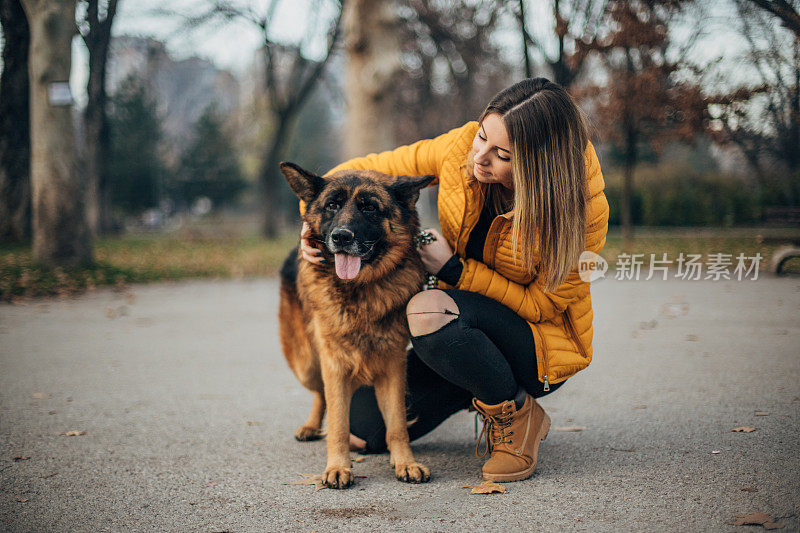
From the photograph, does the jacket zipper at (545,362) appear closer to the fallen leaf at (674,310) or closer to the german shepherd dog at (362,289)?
the german shepherd dog at (362,289)

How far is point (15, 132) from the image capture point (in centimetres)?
1329

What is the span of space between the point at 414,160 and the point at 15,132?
13.3 m

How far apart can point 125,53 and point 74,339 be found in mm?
14400

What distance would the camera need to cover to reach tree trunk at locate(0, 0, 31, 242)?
427 inches

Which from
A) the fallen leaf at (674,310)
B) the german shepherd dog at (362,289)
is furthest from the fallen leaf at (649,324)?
the german shepherd dog at (362,289)

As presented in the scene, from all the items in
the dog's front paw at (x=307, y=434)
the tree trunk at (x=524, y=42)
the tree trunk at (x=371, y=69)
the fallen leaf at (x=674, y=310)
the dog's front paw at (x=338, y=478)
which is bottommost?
the dog's front paw at (x=307, y=434)

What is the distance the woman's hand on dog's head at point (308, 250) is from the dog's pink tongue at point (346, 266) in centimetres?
17

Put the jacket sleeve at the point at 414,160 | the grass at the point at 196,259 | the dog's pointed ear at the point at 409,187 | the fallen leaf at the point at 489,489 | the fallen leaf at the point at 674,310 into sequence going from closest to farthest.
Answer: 1. the fallen leaf at the point at 489,489
2. the dog's pointed ear at the point at 409,187
3. the jacket sleeve at the point at 414,160
4. the grass at the point at 196,259
5. the fallen leaf at the point at 674,310

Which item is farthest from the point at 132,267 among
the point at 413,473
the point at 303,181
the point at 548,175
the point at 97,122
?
the point at 548,175

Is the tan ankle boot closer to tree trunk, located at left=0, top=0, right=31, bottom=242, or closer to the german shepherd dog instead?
the german shepherd dog

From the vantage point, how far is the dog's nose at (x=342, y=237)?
8.98 feet

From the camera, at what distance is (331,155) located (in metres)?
46.8

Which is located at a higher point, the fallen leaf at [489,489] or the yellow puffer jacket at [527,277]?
the yellow puffer jacket at [527,277]

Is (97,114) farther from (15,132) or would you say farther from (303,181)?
(303,181)
